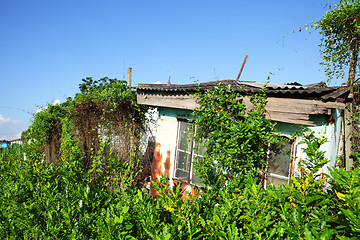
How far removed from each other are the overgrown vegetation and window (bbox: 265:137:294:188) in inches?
10.0

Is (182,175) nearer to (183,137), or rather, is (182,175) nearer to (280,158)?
(183,137)

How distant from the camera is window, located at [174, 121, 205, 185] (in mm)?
5453

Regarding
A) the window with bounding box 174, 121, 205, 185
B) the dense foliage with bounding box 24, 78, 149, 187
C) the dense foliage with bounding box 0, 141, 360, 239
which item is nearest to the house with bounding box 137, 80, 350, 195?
the window with bounding box 174, 121, 205, 185

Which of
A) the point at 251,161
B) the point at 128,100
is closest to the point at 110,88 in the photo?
the point at 128,100

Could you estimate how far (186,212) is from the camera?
277 centimetres

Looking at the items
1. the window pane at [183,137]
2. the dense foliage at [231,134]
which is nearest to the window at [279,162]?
the dense foliage at [231,134]

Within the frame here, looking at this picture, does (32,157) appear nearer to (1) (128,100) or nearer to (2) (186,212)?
(1) (128,100)

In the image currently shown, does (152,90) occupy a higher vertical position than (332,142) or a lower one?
higher

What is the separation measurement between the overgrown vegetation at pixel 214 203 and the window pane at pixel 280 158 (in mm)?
272

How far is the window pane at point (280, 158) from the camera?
4.09 meters

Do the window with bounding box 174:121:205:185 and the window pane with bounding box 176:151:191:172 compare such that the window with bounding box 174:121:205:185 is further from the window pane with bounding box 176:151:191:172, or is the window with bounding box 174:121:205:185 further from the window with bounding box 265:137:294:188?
the window with bounding box 265:137:294:188

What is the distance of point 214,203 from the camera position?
12.3 feet

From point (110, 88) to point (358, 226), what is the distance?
19.6 ft

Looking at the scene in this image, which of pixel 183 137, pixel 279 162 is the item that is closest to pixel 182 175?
pixel 183 137
